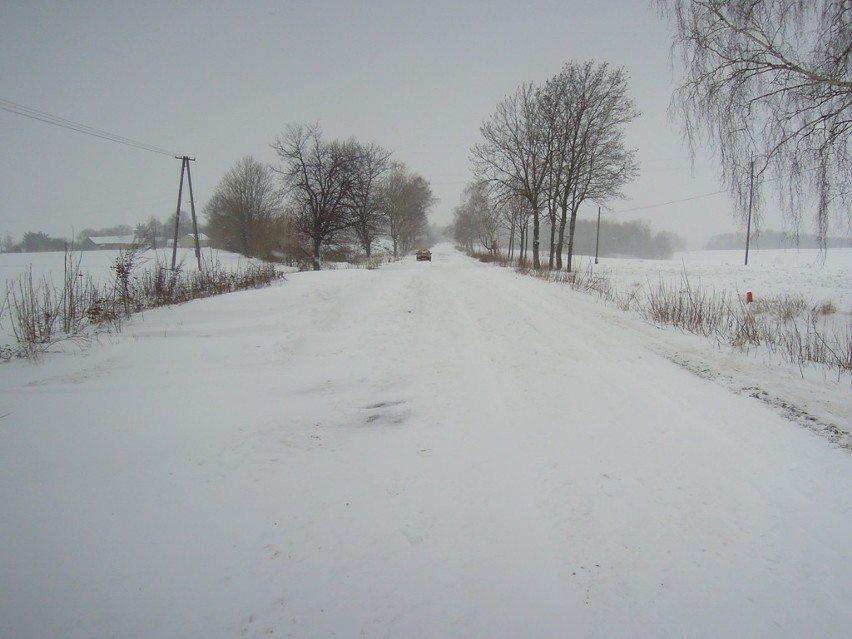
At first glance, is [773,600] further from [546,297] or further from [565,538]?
[546,297]

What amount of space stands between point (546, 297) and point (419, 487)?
869 cm

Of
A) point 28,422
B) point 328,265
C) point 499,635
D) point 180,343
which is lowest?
point 499,635

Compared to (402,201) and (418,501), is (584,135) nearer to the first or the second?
(418,501)

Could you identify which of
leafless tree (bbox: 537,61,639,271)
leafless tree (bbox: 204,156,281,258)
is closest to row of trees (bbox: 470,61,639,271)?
leafless tree (bbox: 537,61,639,271)

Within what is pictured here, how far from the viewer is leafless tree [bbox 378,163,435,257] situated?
44000 mm

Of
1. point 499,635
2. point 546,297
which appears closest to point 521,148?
point 546,297

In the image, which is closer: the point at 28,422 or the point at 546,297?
the point at 28,422

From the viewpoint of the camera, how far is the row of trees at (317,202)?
28219 millimetres

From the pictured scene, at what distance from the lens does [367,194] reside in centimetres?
3391

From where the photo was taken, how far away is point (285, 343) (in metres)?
5.61

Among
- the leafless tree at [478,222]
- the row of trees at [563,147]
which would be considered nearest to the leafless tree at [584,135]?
the row of trees at [563,147]

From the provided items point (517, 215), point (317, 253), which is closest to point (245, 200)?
point (317, 253)

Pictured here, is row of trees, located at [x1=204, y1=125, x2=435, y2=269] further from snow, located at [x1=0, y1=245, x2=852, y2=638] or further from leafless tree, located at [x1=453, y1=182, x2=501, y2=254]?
snow, located at [x1=0, y1=245, x2=852, y2=638]

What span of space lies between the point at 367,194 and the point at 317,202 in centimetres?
677
